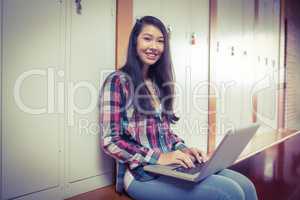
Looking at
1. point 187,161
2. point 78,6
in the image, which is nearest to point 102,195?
point 187,161

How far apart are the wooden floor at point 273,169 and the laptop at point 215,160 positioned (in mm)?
419

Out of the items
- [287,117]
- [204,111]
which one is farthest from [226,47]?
[287,117]

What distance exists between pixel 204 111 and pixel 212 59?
0.45 meters

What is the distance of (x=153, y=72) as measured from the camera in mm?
1529

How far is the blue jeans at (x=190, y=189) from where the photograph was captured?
3.48 feet

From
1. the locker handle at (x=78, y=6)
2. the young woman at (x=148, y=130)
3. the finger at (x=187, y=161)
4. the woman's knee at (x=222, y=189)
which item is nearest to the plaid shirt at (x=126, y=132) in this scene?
the young woman at (x=148, y=130)

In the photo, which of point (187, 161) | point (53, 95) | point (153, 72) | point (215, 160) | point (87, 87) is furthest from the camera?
point (153, 72)

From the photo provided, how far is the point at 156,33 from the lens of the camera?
1.46 meters

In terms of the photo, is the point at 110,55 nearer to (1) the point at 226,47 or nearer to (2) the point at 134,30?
(2) the point at 134,30

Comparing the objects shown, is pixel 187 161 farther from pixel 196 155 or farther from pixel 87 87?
pixel 87 87

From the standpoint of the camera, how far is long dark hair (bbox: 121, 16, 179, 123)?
4.46 ft

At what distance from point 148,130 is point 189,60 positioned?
108 cm

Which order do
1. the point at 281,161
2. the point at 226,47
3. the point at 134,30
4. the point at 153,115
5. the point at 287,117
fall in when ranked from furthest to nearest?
the point at 287,117
the point at 226,47
the point at 281,161
the point at 134,30
the point at 153,115

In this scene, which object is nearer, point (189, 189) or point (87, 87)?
point (189, 189)
